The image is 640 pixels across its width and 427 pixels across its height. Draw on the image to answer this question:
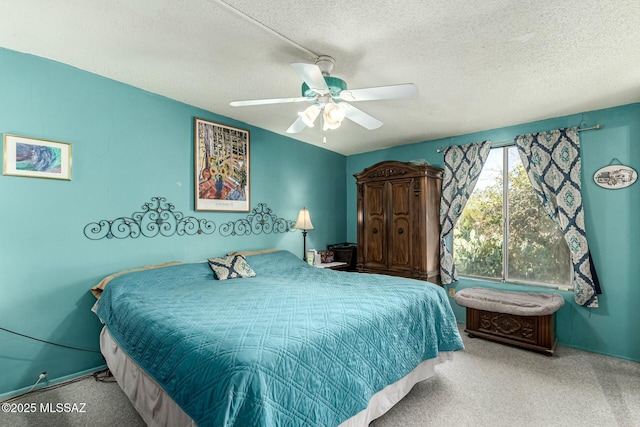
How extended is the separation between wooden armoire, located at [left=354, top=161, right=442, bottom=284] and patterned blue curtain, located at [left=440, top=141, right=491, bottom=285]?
8 cm

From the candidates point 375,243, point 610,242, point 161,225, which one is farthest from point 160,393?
point 610,242

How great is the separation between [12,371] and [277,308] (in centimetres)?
207

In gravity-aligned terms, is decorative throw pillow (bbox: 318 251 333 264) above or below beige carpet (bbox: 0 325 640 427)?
above

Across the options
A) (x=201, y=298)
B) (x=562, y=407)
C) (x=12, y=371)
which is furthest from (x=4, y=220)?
(x=562, y=407)

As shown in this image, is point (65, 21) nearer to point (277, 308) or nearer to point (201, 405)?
point (277, 308)

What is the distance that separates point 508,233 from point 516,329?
3.81 feet

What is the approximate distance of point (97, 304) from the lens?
2.46 m

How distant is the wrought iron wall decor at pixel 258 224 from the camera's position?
3.59 meters

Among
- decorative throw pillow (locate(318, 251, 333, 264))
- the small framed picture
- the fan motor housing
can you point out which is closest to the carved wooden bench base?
decorative throw pillow (locate(318, 251, 333, 264))

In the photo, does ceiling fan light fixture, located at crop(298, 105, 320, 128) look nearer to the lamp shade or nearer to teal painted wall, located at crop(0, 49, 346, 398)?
teal painted wall, located at crop(0, 49, 346, 398)

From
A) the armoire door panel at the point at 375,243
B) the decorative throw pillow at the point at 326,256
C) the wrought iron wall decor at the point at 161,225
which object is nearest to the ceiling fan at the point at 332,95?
the wrought iron wall decor at the point at 161,225

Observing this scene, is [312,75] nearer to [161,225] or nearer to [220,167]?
[220,167]

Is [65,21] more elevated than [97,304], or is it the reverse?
[65,21]

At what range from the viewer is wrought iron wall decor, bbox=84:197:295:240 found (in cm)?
265
